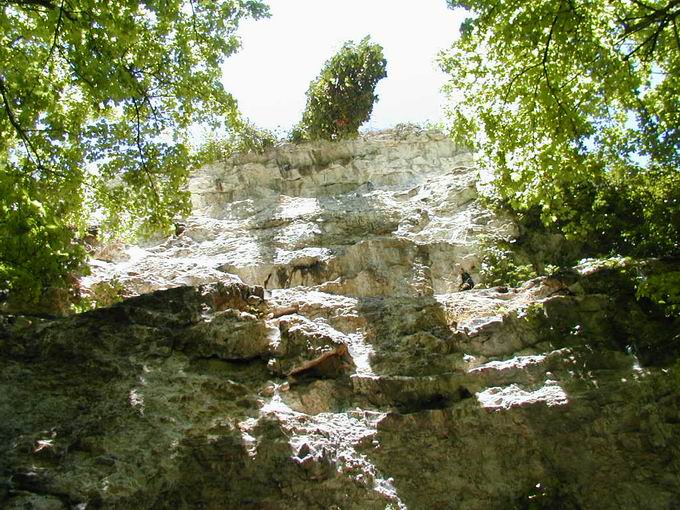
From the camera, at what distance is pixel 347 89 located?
19391 millimetres

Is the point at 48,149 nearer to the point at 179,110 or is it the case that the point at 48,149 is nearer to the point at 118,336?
the point at 179,110

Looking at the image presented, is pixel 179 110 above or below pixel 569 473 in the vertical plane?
above

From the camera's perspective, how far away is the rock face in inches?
232

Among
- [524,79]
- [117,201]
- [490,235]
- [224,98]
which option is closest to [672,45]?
[524,79]

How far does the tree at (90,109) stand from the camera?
8.42 meters

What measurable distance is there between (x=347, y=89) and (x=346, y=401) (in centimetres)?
1464

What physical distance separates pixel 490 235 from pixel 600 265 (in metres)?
5.72

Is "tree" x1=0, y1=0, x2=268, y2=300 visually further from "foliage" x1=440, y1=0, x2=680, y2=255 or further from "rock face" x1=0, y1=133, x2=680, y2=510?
"foliage" x1=440, y1=0, x2=680, y2=255

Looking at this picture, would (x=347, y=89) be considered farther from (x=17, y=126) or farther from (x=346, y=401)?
(x=346, y=401)

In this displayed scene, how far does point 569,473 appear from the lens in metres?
6.51

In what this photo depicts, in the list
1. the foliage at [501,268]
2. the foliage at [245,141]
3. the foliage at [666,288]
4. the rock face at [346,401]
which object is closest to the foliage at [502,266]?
the foliage at [501,268]

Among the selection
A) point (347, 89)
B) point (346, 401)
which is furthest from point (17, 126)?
point (347, 89)

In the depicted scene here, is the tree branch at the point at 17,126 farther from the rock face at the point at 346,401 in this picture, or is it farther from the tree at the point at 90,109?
the rock face at the point at 346,401

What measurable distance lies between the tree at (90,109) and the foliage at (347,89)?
325 inches
